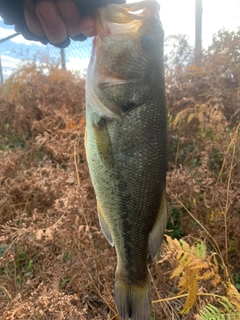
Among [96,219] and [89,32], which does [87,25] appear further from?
[96,219]

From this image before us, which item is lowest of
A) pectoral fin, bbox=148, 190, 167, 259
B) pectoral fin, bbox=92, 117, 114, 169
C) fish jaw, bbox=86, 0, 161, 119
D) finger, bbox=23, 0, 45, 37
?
pectoral fin, bbox=148, 190, 167, 259

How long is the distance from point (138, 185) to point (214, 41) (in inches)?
179

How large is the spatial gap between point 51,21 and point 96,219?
169 cm

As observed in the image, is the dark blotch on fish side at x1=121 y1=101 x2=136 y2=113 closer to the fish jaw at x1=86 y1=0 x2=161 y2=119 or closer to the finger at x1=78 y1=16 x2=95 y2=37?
the fish jaw at x1=86 y1=0 x2=161 y2=119

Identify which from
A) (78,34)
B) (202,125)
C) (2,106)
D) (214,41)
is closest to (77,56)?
(2,106)

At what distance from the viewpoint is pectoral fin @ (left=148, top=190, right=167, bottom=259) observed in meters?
1.55

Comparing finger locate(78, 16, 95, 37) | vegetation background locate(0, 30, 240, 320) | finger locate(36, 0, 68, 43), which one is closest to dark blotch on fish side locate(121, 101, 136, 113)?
finger locate(78, 16, 95, 37)

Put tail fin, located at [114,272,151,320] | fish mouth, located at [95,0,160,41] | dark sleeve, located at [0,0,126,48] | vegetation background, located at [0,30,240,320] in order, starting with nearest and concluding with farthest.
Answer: fish mouth, located at [95,0,160,41], dark sleeve, located at [0,0,126,48], tail fin, located at [114,272,151,320], vegetation background, located at [0,30,240,320]

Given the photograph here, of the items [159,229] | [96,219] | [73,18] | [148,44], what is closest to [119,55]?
[148,44]

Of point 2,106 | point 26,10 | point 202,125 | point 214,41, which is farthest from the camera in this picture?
point 2,106

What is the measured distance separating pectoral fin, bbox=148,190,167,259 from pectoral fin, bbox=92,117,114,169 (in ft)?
0.93

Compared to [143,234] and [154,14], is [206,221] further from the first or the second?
[154,14]

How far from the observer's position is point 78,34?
67.2 inches

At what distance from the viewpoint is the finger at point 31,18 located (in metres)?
1.62
